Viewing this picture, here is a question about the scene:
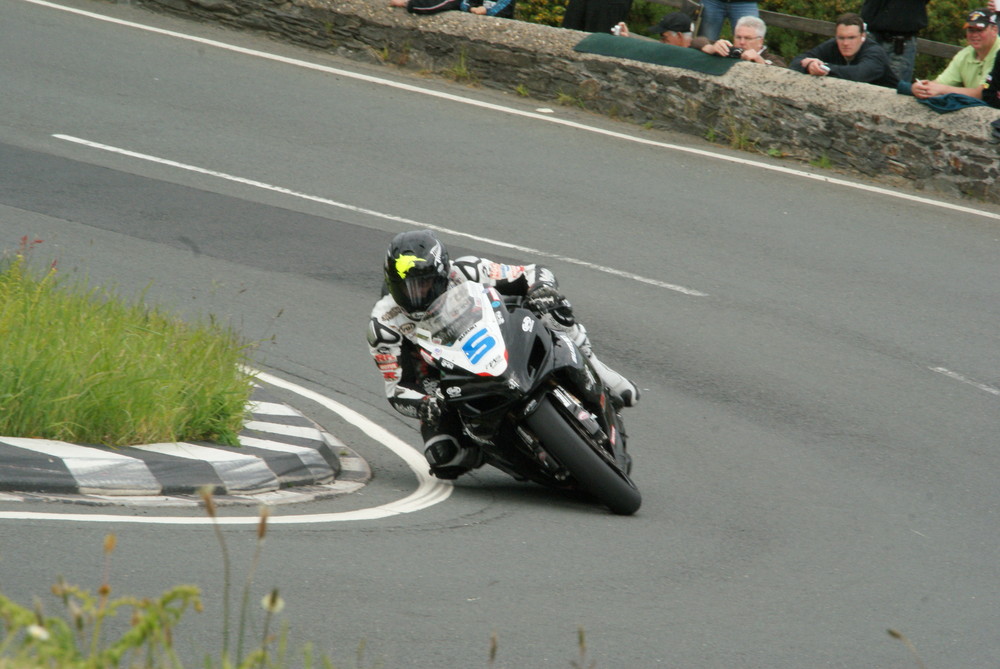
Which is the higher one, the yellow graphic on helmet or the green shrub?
the green shrub

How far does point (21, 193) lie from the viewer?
11203 mm

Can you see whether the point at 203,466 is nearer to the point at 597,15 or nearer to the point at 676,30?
the point at 676,30

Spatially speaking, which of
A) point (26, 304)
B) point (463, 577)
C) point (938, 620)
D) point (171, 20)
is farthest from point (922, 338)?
point (171, 20)

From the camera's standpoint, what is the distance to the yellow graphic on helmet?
6.48 m

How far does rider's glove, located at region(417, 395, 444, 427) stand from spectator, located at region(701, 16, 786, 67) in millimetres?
9041

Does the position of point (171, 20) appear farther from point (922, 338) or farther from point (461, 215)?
point (922, 338)

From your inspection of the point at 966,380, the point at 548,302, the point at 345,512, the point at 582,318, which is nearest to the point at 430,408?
the point at 345,512

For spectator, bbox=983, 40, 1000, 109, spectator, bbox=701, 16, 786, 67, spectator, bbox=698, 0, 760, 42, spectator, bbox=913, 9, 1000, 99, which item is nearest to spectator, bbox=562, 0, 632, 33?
spectator, bbox=698, 0, 760, 42

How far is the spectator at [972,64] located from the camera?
42.7ft

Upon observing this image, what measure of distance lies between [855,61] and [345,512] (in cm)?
1005

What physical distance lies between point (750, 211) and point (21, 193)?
21.7ft

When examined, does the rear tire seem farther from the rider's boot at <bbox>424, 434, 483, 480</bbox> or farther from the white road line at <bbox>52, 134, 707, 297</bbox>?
the white road line at <bbox>52, 134, 707, 297</bbox>

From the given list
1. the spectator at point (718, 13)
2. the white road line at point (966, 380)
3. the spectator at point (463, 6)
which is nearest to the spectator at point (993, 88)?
the spectator at point (718, 13)

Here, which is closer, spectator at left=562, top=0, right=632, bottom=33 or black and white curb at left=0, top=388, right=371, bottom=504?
black and white curb at left=0, top=388, right=371, bottom=504
